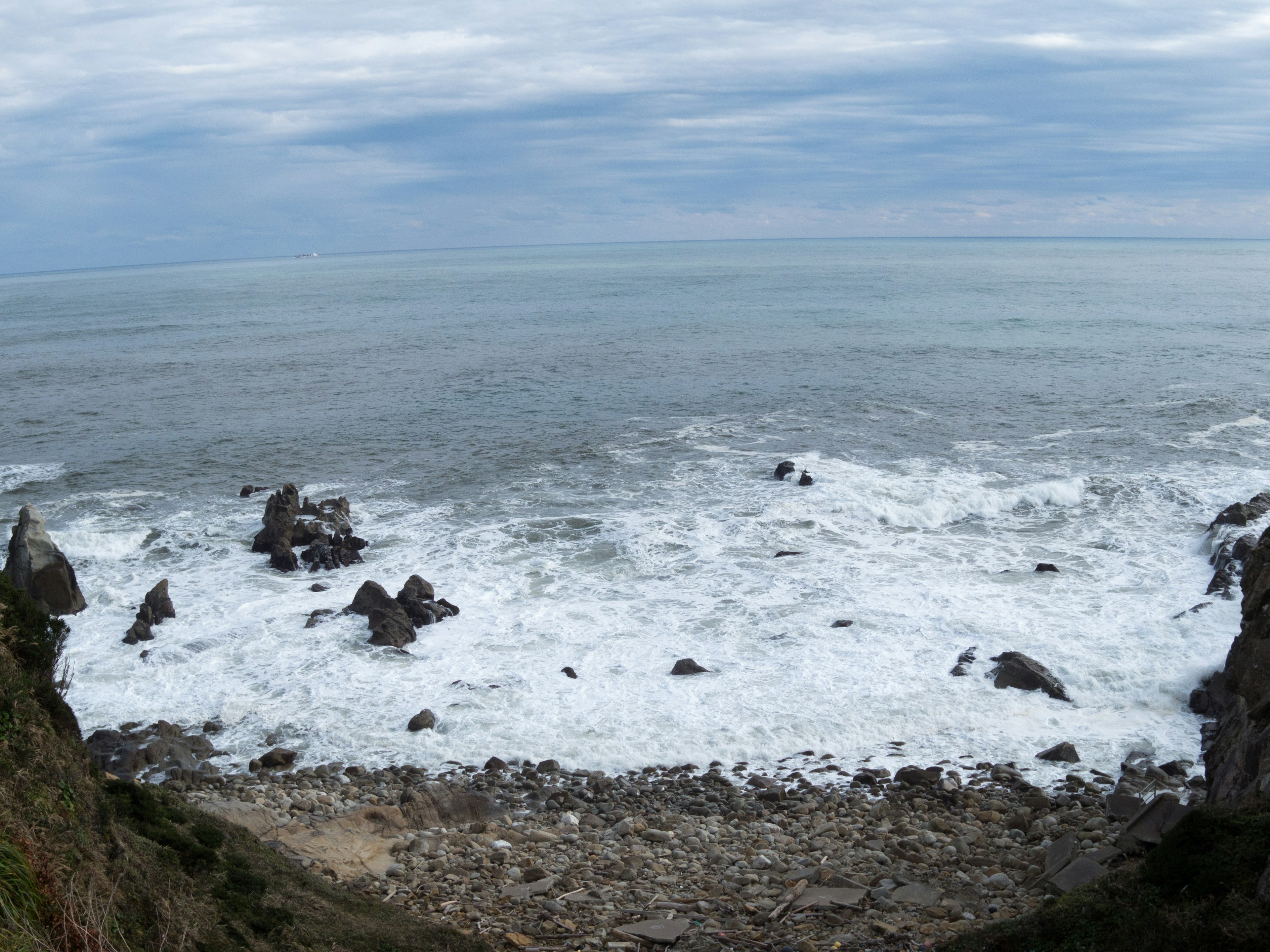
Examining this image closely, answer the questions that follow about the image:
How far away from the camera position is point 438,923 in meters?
9.61

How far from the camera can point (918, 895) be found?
10258 mm

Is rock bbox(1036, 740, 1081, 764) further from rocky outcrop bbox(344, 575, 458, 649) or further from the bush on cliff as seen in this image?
rocky outcrop bbox(344, 575, 458, 649)

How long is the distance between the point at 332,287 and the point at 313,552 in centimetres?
12612

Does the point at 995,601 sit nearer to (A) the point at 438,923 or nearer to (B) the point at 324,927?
(A) the point at 438,923

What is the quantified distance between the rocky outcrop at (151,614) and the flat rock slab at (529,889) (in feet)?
39.3

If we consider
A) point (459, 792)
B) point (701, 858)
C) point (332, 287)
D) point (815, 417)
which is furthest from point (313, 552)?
point (332, 287)

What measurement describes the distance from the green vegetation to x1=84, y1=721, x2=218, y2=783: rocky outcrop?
11630 millimetres

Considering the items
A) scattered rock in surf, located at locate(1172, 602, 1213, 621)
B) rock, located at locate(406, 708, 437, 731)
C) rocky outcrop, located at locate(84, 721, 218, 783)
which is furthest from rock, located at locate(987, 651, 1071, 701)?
rocky outcrop, located at locate(84, 721, 218, 783)

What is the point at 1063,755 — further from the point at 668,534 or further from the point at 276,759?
the point at 276,759

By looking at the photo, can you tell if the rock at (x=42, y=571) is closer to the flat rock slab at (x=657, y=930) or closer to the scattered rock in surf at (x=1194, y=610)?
the flat rock slab at (x=657, y=930)

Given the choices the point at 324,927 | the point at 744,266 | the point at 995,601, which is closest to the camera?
the point at 324,927

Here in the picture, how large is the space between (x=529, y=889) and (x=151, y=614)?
12.9 meters

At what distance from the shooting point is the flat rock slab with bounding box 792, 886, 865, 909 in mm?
9953

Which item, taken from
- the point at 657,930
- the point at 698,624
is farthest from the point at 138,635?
the point at 657,930
